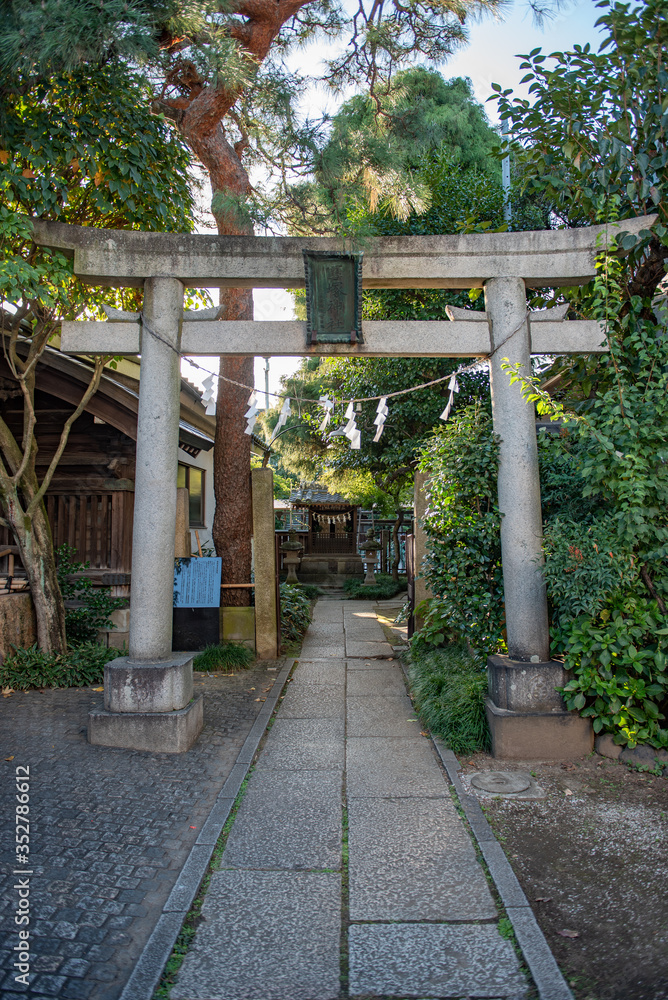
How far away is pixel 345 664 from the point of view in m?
9.16

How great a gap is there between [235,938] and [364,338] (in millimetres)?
4647

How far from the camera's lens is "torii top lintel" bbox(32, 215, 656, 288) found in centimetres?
→ 576

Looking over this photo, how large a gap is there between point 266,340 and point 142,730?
11.9ft

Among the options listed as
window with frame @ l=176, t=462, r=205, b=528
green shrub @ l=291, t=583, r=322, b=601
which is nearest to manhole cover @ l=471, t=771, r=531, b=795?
window with frame @ l=176, t=462, r=205, b=528

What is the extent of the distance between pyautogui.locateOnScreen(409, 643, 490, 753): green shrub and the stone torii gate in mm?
276

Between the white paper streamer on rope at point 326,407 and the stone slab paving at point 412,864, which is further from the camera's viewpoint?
the white paper streamer on rope at point 326,407

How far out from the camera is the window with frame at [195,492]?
1435 centimetres

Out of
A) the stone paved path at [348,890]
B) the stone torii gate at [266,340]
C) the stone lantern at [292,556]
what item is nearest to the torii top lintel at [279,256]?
the stone torii gate at [266,340]

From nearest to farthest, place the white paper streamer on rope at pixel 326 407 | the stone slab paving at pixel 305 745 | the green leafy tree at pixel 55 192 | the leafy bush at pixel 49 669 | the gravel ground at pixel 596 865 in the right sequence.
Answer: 1. the gravel ground at pixel 596 865
2. the stone slab paving at pixel 305 745
3. the green leafy tree at pixel 55 192
4. the white paper streamer on rope at pixel 326 407
5. the leafy bush at pixel 49 669

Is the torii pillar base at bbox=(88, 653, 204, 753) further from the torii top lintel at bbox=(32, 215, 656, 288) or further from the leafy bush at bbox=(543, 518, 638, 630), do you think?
the torii top lintel at bbox=(32, 215, 656, 288)

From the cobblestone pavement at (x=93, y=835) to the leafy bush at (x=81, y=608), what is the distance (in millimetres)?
2263

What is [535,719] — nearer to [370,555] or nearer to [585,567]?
[585,567]

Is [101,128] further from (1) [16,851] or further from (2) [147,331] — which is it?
(1) [16,851]

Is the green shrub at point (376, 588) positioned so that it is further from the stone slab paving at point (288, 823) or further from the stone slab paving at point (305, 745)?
the stone slab paving at point (288, 823)
